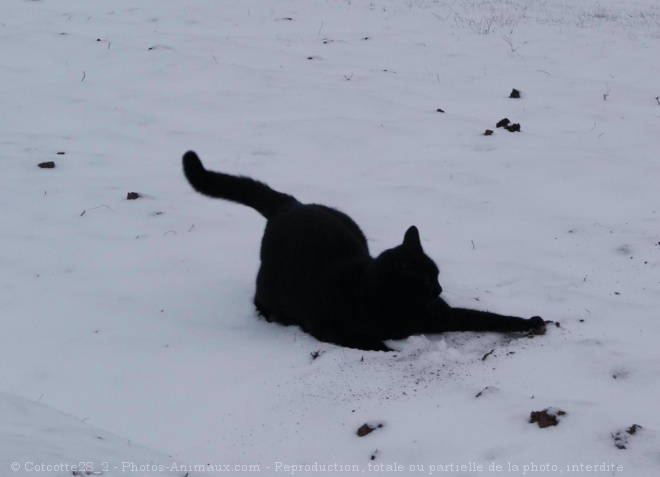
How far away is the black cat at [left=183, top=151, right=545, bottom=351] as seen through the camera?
3.60m

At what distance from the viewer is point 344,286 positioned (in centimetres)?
Result: 375

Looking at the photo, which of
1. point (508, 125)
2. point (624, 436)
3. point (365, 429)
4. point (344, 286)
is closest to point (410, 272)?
point (344, 286)

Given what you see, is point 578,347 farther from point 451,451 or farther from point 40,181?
point 40,181

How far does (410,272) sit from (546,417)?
1.20 metres

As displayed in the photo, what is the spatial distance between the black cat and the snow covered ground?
106mm

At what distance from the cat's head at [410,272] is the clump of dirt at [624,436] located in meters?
1.31

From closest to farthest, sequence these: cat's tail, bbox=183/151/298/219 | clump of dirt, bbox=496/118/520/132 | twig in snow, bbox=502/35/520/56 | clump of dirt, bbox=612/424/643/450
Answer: clump of dirt, bbox=612/424/643/450 → cat's tail, bbox=183/151/298/219 → clump of dirt, bbox=496/118/520/132 → twig in snow, bbox=502/35/520/56

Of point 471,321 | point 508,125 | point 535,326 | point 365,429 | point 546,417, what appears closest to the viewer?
point 546,417

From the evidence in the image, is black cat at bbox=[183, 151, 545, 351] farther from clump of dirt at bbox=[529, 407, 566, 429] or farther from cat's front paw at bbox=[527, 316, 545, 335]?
clump of dirt at bbox=[529, 407, 566, 429]

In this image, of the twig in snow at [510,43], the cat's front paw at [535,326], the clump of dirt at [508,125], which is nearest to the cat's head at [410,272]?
the cat's front paw at [535,326]

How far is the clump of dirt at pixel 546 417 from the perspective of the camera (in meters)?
2.54

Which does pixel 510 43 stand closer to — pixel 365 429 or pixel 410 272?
pixel 410 272

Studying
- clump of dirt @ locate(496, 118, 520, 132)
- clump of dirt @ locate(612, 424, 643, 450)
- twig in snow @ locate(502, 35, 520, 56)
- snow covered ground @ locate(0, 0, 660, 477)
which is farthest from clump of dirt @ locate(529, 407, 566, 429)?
twig in snow @ locate(502, 35, 520, 56)

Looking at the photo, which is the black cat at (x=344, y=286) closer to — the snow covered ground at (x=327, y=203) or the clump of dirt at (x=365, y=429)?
the snow covered ground at (x=327, y=203)
